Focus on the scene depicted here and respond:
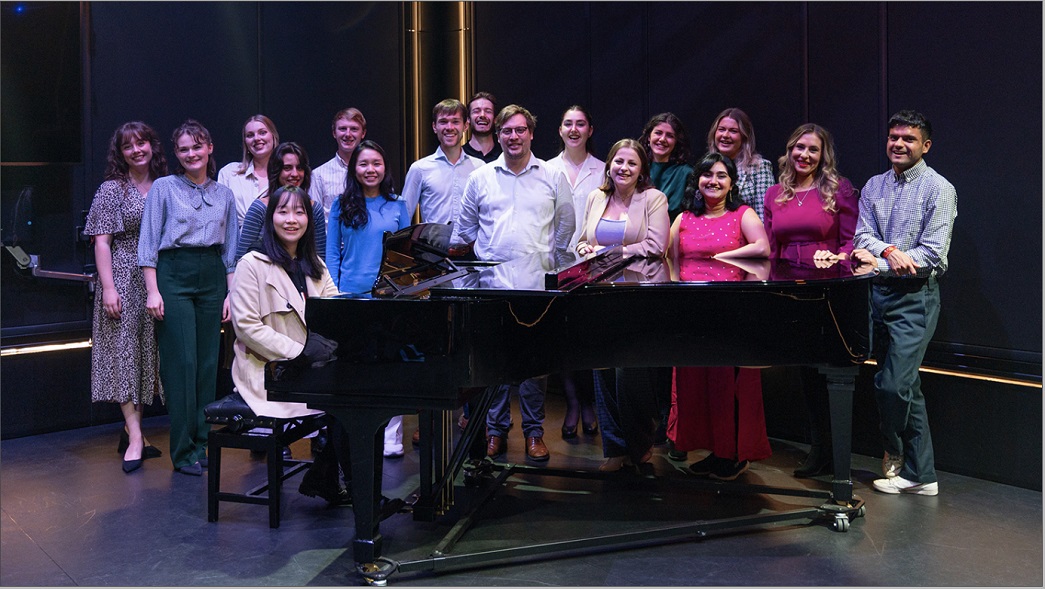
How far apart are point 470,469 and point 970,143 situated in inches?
108

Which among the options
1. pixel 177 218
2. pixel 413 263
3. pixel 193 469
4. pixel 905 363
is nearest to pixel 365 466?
pixel 413 263

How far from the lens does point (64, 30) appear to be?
5.42 meters

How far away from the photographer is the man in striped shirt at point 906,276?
13.2 feet

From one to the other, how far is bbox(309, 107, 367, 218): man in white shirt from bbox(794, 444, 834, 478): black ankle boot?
2.80 metres

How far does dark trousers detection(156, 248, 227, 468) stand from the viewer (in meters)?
4.56

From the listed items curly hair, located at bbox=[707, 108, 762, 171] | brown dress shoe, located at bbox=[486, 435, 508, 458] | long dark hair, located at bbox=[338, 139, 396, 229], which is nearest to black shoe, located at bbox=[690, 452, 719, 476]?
brown dress shoe, located at bbox=[486, 435, 508, 458]

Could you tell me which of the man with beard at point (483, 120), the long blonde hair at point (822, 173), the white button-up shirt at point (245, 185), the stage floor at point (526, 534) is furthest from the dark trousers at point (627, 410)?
the white button-up shirt at point (245, 185)

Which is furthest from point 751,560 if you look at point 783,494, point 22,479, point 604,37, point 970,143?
point 604,37

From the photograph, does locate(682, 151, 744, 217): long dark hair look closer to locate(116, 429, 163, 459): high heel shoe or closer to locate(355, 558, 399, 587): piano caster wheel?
locate(355, 558, 399, 587): piano caster wheel

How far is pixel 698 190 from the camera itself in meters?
4.32

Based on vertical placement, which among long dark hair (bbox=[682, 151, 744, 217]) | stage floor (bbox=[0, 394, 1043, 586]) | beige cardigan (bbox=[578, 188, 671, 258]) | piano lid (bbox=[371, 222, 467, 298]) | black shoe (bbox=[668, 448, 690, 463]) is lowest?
stage floor (bbox=[0, 394, 1043, 586])

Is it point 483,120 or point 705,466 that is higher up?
point 483,120

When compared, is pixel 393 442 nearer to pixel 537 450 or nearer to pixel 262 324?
pixel 537 450

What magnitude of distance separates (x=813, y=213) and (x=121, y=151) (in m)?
3.42
